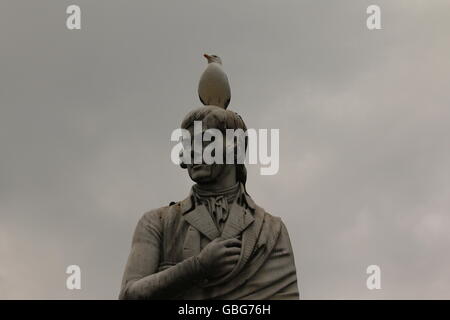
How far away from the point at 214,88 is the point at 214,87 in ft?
→ 0.06

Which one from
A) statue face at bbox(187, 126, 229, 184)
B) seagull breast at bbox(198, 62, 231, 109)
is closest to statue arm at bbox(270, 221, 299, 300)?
statue face at bbox(187, 126, 229, 184)

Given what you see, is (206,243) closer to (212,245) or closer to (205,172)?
(212,245)

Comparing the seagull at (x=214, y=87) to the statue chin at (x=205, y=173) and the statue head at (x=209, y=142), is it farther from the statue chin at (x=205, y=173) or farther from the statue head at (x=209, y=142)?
the statue chin at (x=205, y=173)

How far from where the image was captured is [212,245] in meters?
17.0

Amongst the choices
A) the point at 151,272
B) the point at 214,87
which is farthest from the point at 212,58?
the point at 151,272

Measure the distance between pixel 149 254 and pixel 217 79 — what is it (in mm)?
3756

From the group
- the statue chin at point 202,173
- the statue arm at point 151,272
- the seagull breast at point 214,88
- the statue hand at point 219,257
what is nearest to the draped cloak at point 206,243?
the statue arm at point 151,272

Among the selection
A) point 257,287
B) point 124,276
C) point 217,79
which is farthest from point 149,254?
point 217,79

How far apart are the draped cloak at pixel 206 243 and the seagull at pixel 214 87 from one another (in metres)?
2.08

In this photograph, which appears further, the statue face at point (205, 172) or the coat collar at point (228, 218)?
the statue face at point (205, 172)

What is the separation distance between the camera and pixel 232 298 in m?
17.2

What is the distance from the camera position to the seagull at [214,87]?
64.2 feet
